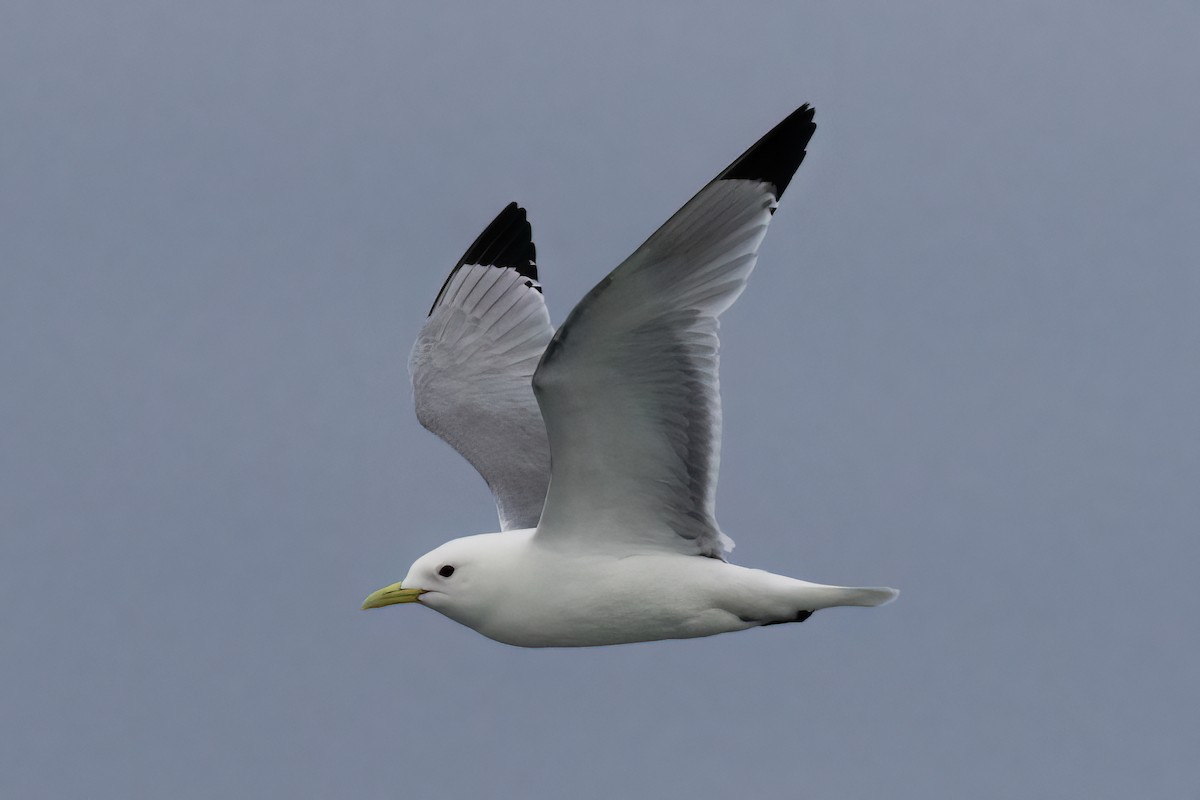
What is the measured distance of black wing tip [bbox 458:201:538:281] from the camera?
41.9ft

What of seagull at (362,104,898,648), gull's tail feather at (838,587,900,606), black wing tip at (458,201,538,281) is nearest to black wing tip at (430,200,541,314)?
black wing tip at (458,201,538,281)

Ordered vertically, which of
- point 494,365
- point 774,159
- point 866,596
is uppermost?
point 494,365

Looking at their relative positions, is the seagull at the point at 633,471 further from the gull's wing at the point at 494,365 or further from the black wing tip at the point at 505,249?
the black wing tip at the point at 505,249

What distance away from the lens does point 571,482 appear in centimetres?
948

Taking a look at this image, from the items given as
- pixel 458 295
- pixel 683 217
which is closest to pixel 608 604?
pixel 683 217

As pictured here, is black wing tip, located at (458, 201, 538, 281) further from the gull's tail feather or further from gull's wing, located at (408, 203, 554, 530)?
the gull's tail feather

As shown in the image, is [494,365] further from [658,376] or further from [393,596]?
[658,376]

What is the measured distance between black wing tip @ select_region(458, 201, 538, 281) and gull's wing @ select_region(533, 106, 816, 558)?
11.2 feet

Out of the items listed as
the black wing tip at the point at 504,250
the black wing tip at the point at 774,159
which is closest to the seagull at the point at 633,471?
the black wing tip at the point at 774,159

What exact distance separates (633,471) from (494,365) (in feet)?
9.34

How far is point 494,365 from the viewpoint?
12086mm

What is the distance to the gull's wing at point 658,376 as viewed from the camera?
8461mm

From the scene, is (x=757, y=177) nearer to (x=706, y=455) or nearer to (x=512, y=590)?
(x=706, y=455)

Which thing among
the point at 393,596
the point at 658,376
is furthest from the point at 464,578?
the point at 658,376
